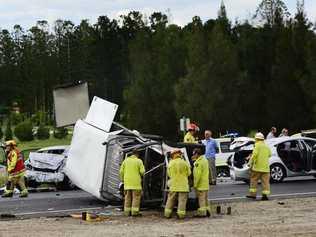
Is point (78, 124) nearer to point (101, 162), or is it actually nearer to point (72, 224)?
point (101, 162)

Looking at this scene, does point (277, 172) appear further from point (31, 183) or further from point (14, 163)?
point (14, 163)

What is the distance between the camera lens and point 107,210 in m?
16.6

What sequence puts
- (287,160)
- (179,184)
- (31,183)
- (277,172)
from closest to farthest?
1. (179,184)
2. (287,160)
3. (277,172)
4. (31,183)

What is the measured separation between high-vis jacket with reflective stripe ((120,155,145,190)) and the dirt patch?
69cm

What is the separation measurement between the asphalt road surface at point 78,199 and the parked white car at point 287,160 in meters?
0.34

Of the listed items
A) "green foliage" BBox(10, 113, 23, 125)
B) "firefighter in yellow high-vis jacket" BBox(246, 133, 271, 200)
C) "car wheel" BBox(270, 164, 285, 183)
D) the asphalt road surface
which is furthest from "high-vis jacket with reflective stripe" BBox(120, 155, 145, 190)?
"green foliage" BBox(10, 113, 23, 125)

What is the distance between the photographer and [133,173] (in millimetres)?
15344

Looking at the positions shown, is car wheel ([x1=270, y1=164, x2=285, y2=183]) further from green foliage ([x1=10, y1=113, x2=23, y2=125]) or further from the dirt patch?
green foliage ([x1=10, y1=113, x2=23, y2=125])

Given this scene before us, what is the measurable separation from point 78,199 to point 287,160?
21.9 ft

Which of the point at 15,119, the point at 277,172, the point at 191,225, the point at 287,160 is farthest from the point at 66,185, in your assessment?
the point at 15,119

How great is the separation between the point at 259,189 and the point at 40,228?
8.29 m

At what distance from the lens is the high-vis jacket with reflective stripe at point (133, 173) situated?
50.3 ft

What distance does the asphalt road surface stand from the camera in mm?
16938

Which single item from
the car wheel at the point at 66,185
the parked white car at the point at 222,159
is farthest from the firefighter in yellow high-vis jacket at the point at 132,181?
the parked white car at the point at 222,159
